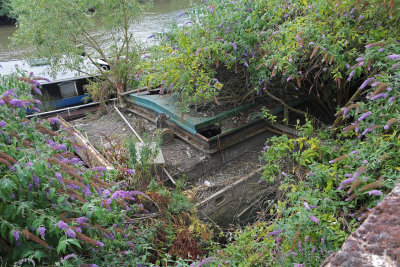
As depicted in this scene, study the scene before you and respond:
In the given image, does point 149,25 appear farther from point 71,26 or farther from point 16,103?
point 16,103

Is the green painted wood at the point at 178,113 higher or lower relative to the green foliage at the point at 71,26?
lower

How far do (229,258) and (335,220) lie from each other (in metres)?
0.97

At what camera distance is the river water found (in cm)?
1384

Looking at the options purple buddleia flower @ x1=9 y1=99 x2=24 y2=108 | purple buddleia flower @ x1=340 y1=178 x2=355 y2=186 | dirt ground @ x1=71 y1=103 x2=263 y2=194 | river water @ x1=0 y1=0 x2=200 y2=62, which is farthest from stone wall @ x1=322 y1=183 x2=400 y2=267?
river water @ x1=0 y1=0 x2=200 y2=62

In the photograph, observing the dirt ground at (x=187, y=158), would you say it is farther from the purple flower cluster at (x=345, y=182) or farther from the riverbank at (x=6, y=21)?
the riverbank at (x=6, y=21)

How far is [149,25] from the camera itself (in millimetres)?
16312

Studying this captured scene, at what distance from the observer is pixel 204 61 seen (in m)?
5.05

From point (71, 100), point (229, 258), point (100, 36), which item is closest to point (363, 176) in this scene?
point (229, 258)

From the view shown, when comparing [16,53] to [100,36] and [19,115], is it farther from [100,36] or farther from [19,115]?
[19,115]

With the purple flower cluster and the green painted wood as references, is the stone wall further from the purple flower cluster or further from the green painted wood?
the green painted wood

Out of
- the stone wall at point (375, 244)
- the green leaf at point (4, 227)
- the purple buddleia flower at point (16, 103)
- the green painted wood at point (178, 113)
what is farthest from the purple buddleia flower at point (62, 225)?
the green painted wood at point (178, 113)

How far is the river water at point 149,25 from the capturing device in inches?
545

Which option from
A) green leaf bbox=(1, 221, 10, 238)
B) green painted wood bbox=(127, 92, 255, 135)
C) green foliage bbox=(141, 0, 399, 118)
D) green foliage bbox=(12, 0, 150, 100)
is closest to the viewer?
green leaf bbox=(1, 221, 10, 238)

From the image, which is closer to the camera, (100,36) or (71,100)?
(71,100)
